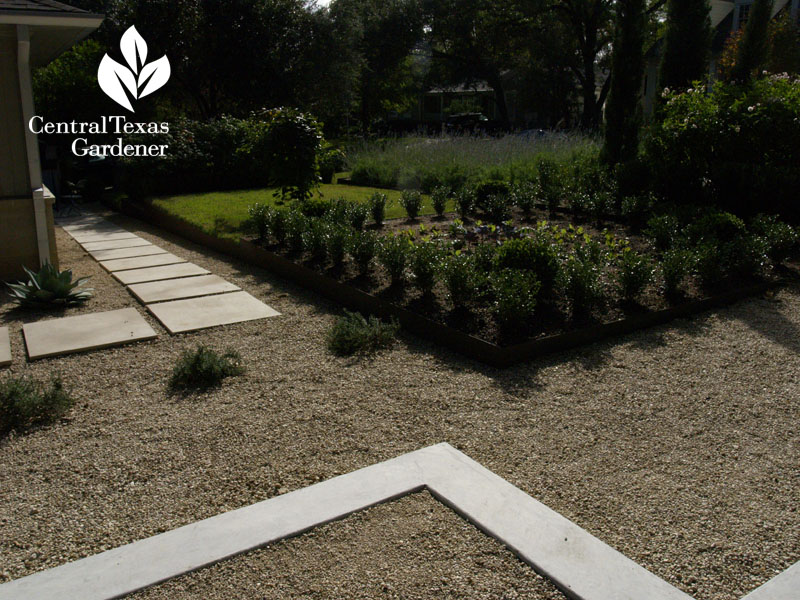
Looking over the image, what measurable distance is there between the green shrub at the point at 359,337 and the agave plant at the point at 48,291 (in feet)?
8.42

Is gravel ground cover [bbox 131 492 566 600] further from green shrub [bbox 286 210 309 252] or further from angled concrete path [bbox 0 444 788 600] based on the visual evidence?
green shrub [bbox 286 210 309 252]

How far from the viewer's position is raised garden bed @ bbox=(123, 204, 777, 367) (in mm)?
4383

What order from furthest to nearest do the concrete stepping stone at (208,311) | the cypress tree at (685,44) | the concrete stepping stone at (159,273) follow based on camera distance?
the cypress tree at (685,44)
the concrete stepping stone at (159,273)
the concrete stepping stone at (208,311)

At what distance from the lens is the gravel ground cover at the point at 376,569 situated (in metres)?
2.22

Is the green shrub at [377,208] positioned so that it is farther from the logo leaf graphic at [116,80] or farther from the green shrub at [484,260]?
the logo leaf graphic at [116,80]

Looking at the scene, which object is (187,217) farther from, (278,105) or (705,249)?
(278,105)

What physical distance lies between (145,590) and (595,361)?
3.11 m

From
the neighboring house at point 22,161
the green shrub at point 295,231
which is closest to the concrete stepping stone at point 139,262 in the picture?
the neighboring house at point 22,161

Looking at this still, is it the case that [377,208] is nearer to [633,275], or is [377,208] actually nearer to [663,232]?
[663,232]

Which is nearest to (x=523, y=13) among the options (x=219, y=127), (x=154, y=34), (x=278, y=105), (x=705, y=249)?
(x=278, y=105)

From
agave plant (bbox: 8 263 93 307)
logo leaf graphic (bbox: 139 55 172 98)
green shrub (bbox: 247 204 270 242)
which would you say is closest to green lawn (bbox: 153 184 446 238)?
green shrub (bbox: 247 204 270 242)

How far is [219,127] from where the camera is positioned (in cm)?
1290

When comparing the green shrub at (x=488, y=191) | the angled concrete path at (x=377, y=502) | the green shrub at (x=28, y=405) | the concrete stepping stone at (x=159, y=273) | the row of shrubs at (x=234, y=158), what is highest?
the row of shrubs at (x=234, y=158)

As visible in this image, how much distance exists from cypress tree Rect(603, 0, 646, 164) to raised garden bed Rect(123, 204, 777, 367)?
18.4 feet
